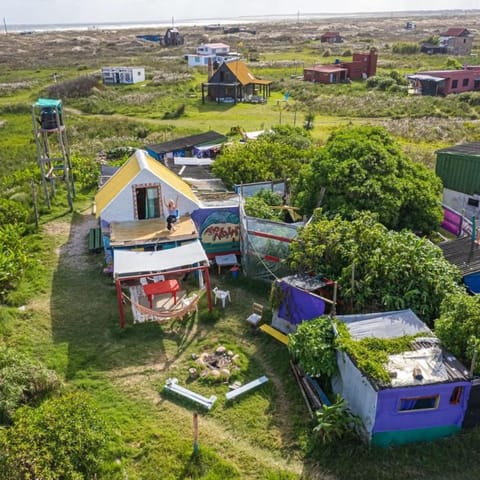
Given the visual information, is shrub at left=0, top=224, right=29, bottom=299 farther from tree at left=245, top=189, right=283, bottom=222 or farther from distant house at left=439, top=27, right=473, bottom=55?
distant house at left=439, top=27, right=473, bottom=55

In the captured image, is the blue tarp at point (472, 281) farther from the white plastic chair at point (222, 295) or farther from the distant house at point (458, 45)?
the distant house at point (458, 45)

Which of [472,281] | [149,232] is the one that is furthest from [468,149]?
[149,232]

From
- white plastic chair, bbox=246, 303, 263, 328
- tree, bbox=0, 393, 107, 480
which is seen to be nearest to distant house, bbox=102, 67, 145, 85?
white plastic chair, bbox=246, 303, 263, 328

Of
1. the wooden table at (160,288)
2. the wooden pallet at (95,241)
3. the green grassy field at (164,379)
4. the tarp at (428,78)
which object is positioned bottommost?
the green grassy field at (164,379)

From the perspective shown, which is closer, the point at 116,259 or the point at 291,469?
the point at 291,469

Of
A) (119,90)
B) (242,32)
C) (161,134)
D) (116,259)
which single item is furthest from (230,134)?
(242,32)

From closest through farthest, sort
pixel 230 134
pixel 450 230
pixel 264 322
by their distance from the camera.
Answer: pixel 264 322, pixel 450 230, pixel 230 134

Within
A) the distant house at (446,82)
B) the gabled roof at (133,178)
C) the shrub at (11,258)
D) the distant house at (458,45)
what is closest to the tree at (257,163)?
the gabled roof at (133,178)

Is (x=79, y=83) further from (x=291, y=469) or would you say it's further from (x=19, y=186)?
(x=291, y=469)
